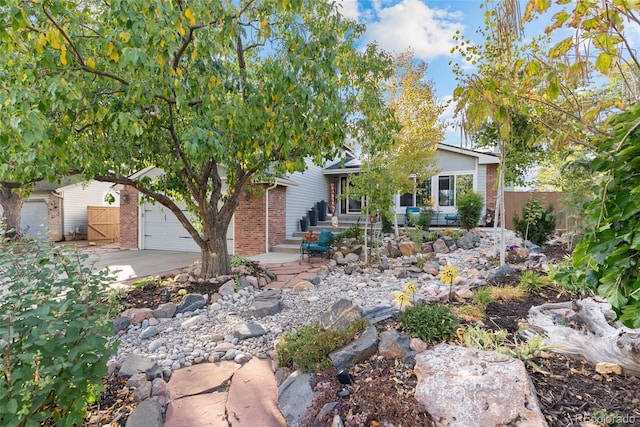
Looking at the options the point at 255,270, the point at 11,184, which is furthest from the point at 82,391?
the point at 11,184

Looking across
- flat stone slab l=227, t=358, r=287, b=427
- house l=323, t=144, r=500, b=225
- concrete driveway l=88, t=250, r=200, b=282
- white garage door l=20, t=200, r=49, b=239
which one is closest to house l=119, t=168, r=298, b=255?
concrete driveway l=88, t=250, r=200, b=282

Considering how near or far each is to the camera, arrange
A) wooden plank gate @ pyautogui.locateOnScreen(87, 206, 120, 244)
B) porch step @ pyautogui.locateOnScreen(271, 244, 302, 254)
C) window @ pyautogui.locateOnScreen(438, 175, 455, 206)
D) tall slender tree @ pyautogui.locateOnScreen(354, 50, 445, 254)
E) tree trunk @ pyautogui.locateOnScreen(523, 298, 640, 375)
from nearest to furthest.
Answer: tree trunk @ pyautogui.locateOnScreen(523, 298, 640, 375) < tall slender tree @ pyautogui.locateOnScreen(354, 50, 445, 254) < porch step @ pyautogui.locateOnScreen(271, 244, 302, 254) < window @ pyautogui.locateOnScreen(438, 175, 455, 206) < wooden plank gate @ pyautogui.locateOnScreen(87, 206, 120, 244)

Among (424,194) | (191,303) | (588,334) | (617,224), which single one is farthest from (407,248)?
(617,224)

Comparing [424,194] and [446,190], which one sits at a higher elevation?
[446,190]

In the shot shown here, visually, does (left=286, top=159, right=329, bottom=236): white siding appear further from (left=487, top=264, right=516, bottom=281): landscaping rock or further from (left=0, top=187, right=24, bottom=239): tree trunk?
(left=0, top=187, right=24, bottom=239): tree trunk

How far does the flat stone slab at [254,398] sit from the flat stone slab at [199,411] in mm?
73

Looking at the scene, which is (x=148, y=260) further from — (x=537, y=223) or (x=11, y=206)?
(x=537, y=223)

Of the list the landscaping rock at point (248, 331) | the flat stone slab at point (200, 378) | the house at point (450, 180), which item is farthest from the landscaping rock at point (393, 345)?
the house at point (450, 180)

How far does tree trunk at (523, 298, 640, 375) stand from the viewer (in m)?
2.31

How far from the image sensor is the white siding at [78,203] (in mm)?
16395

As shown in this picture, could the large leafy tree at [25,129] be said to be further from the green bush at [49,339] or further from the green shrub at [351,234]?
the green shrub at [351,234]

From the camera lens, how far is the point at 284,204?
1174 centimetres

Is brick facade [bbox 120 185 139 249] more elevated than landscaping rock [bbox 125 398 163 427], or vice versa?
brick facade [bbox 120 185 139 249]

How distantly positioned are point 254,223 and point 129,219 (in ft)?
17.9
